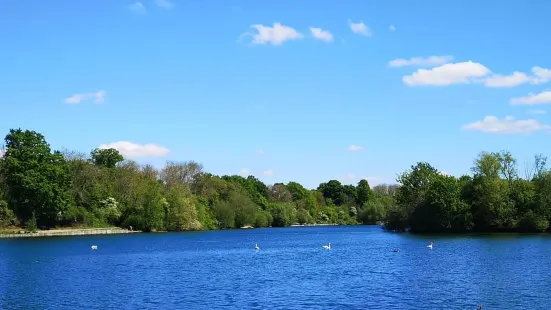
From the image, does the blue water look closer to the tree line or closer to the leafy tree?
the tree line

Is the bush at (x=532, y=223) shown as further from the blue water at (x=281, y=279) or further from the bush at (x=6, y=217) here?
the bush at (x=6, y=217)

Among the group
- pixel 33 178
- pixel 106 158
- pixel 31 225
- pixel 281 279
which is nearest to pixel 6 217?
pixel 31 225

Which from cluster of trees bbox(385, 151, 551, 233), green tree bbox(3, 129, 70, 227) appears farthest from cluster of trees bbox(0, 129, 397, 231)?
cluster of trees bbox(385, 151, 551, 233)

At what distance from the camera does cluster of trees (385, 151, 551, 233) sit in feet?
308

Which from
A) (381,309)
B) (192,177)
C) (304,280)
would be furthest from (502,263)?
(192,177)

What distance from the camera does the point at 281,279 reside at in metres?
40.0

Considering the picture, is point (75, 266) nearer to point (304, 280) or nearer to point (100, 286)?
point (100, 286)

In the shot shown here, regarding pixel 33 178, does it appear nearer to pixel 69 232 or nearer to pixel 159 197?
pixel 69 232

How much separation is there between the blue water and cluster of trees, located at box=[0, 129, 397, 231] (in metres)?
37.2

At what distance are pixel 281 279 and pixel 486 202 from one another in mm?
66717

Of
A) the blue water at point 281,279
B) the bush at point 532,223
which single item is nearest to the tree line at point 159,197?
the bush at point 532,223

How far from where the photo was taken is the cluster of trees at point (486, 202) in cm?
9400

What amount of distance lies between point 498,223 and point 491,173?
953 cm

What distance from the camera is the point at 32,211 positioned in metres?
98.6
